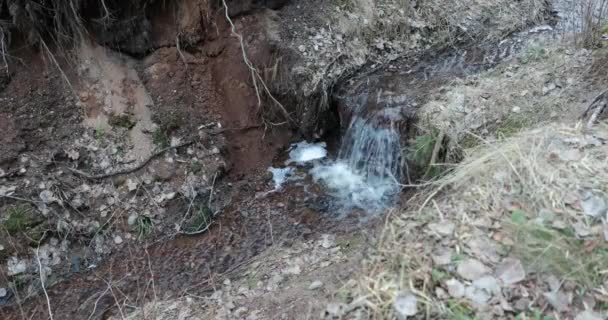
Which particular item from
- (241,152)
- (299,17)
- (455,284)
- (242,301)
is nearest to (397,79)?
(299,17)

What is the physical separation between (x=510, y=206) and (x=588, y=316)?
67 cm

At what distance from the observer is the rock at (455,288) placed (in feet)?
7.57

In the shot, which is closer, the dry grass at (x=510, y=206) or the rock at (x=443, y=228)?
the dry grass at (x=510, y=206)

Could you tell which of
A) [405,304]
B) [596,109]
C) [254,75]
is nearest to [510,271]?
[405,304]

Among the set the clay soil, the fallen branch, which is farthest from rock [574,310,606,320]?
the clay soil

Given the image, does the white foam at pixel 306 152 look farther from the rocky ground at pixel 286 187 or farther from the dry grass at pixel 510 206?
the dry grass at pixel 510 206

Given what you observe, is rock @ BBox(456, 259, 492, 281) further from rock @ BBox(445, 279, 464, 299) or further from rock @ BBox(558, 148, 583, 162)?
rock @ BBox(558, 148, 583, 162)

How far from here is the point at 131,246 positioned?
4.59 meters

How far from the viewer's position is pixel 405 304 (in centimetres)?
231

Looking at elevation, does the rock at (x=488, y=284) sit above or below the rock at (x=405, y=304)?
above

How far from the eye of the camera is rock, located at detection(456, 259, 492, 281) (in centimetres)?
236

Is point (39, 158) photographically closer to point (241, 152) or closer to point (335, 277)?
point (241, 152)

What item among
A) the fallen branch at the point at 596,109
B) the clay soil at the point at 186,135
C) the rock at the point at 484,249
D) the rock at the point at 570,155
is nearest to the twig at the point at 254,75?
the clay soil at the point at 186,135

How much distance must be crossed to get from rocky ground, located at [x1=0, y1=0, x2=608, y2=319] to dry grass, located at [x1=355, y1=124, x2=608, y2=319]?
0.04 ft
